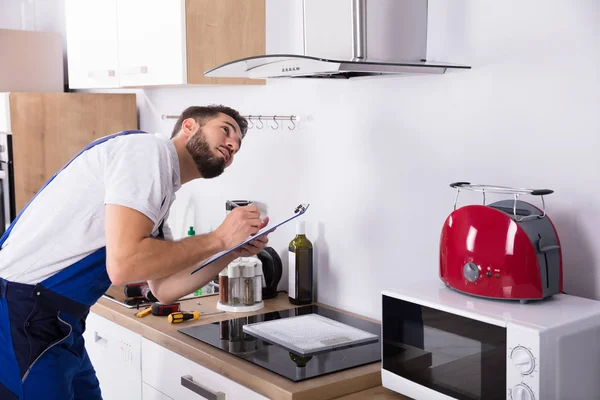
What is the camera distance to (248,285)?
2529 millimetres

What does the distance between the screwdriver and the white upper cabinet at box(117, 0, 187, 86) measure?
2.69ft

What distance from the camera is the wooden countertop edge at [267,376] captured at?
1795 millimetres

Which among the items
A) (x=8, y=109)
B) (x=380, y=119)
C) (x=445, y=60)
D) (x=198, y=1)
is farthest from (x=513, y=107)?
(x=8, y=109)

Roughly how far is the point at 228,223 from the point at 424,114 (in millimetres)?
684

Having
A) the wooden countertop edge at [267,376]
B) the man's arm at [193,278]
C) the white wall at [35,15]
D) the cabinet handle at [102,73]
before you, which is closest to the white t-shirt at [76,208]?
the man's arm at [193,278]

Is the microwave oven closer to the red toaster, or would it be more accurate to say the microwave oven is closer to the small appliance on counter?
the red toaster

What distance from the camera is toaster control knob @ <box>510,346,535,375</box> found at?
147 centimetres

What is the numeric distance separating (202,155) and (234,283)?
2.18 feet

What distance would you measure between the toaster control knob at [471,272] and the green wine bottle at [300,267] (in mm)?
913

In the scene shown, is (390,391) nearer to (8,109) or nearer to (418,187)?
(418,187)

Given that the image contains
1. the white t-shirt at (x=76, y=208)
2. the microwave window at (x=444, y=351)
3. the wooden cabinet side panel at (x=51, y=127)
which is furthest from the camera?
the wooden cabinet side panel at (x=51, y=127)

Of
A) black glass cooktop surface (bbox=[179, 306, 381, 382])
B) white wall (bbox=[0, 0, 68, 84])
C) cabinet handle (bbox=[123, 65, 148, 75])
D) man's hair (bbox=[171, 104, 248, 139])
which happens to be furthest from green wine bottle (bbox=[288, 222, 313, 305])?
white wall (bbox=[0, 0, 68, 84])

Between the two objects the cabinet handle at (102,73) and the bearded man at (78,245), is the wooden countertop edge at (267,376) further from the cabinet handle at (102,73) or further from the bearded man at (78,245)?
the cabinet handle at (102,73)

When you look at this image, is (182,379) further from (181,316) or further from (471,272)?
(471,272)
